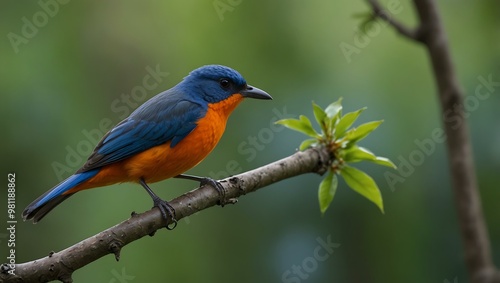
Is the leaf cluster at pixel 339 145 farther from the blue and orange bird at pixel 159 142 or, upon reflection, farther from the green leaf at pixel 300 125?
the blue and orange bird at pixel 159 142

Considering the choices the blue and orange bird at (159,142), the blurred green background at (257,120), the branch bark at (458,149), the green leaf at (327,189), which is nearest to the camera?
the branch bark at (458,149)

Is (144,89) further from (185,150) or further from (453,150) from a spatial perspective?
(453,150)

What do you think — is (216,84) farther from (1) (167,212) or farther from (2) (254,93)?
(1) (167,212)

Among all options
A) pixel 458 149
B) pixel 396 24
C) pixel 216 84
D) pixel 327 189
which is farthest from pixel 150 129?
pixel 458 149

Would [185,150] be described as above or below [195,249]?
above

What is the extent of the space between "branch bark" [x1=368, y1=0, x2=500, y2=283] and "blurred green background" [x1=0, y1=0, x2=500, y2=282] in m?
2.75

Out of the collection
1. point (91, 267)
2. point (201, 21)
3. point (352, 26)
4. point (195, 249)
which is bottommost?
point (195, 249)

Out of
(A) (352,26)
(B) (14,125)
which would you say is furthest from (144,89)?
(A) (352,26)

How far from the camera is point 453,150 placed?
1.15 meters

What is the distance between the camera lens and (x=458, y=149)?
116cm

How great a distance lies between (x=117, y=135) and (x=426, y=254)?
2312mm

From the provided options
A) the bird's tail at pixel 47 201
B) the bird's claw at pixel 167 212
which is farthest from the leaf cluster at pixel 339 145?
the bird's tail at pixel 47 201

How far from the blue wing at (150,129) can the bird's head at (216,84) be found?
181 mm

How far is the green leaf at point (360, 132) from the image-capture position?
136 inches
